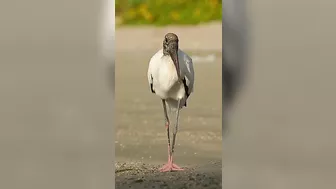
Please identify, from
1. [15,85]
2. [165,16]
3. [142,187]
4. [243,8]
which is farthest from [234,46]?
[15,85]

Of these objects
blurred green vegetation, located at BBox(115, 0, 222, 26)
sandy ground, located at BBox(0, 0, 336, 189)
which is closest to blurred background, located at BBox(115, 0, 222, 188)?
blurred green vegetation, located at BBox(115, 0, 222, 26)

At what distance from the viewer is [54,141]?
2.91m

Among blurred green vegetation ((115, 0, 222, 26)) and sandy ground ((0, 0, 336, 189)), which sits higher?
blurred green vegetation ((115, 0, 222, 26))

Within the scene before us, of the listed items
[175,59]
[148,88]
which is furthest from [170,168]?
[175,59]

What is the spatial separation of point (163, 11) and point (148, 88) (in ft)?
1.29

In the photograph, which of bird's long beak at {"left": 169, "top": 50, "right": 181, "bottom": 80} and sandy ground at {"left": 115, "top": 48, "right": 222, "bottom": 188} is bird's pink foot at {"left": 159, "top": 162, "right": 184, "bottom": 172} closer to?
sandy ground at {"left": 115, "top": 48, "right": 222, "bottom": 188}

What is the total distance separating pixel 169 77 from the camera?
293 cm

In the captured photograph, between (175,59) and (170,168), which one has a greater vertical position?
(175,59)

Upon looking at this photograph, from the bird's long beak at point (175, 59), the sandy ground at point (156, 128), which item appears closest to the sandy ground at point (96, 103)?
the sandy ground at point (156, 128)

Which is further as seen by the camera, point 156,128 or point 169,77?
point 156,128

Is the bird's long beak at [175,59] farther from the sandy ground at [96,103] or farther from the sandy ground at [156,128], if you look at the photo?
the sandy ground at [96,103]

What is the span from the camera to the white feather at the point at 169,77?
2.93 metres

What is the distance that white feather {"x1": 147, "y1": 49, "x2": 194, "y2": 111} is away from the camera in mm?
2934

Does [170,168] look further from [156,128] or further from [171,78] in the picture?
[171,78]
